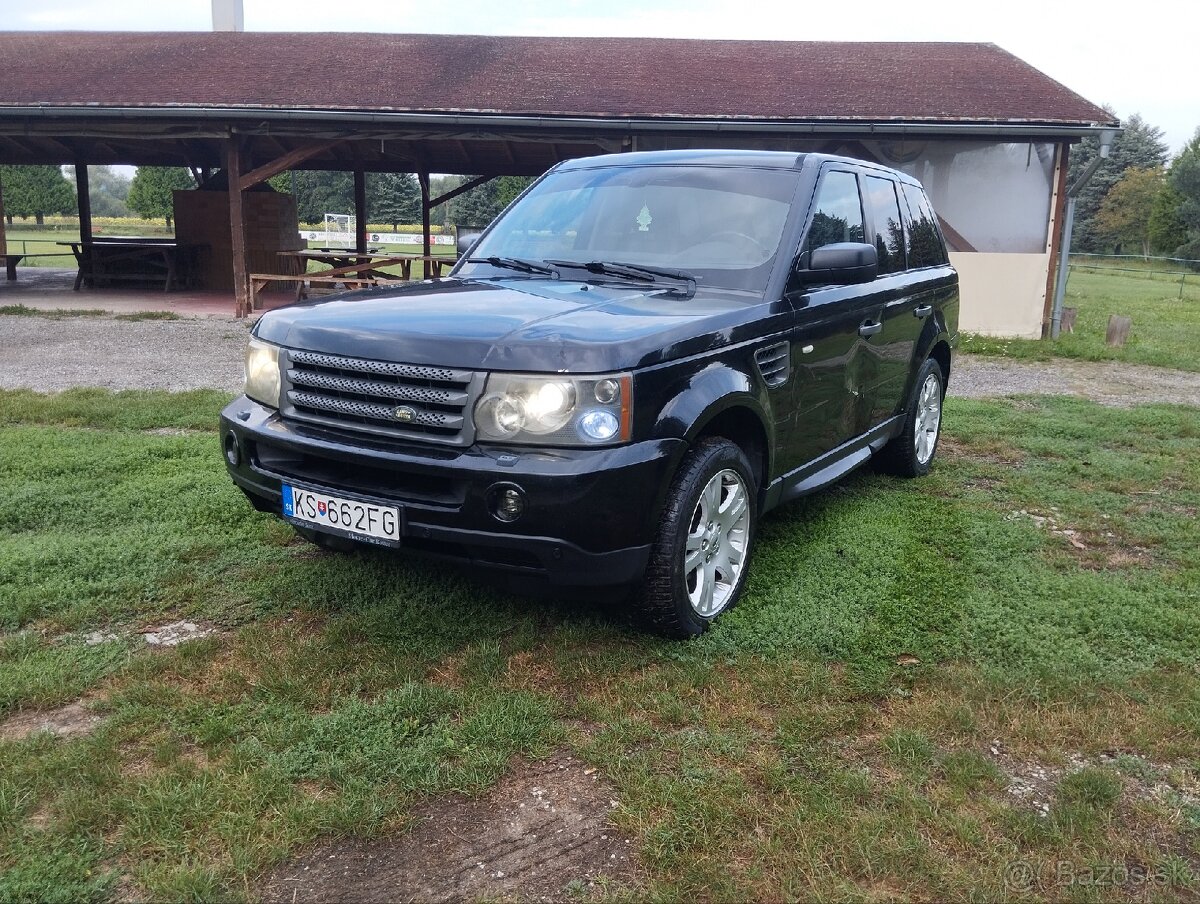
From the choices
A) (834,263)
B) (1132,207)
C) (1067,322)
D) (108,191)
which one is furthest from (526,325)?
(108,191)

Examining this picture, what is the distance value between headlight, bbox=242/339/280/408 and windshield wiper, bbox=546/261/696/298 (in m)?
1.38

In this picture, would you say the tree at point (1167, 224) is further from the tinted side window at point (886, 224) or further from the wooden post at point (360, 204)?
the tinted side window at point (886, 224)

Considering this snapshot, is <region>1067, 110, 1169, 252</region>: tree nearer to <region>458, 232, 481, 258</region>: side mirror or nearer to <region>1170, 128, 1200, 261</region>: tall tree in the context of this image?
<region>1170, 128, 1200, 261</region>: tall tree

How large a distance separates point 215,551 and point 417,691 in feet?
5.91

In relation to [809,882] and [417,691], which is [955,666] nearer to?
[809,882]

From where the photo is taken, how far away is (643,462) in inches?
→ 123

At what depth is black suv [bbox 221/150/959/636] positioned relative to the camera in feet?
10.0

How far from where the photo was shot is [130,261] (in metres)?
20.3

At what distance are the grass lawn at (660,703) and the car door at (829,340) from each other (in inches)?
23.2

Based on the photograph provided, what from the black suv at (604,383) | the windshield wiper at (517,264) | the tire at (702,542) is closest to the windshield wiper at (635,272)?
the black suv at (604,383)

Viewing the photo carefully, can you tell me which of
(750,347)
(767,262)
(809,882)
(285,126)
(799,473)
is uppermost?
(285,126)

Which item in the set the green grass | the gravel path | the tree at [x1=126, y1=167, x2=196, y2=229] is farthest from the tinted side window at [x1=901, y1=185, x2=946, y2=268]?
the tree at [x1=126, y1=167, x2=196, y2=229]

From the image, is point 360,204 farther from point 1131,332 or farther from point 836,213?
point 836,213

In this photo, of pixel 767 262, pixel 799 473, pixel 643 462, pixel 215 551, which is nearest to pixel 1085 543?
pixel 799 473
